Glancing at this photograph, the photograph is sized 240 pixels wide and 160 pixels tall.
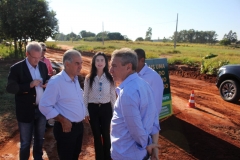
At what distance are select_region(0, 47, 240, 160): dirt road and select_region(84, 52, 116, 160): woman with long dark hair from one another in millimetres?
661

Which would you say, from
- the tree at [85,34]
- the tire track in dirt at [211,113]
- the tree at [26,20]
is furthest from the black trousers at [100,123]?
the tree at [85,34]

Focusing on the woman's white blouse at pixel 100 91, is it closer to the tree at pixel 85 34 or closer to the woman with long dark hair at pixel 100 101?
the woman with long dark hair at pixel 100 101

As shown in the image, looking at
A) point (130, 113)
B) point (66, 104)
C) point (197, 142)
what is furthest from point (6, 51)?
point (130, 113)

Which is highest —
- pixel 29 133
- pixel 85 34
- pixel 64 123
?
pixel 85 34

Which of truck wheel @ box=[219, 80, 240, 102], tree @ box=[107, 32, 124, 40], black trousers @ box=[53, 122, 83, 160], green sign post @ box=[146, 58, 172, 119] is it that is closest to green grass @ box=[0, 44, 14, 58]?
green sign post @ box=[146, 58, 172, 119]

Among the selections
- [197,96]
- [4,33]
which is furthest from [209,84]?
[4,33]

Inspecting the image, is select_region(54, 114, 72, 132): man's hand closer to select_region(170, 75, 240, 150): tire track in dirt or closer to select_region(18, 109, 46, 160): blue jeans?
select_region(18, 109, 46, 160): blue jeans

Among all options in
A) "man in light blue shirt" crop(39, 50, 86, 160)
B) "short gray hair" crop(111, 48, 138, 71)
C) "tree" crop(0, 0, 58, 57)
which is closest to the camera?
"short gray hair" crop(111, 48, 138, 71)

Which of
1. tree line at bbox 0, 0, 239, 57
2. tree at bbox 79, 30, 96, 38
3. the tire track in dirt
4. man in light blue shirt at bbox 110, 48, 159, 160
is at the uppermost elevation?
tree at bbox 79, 30, 96, 38

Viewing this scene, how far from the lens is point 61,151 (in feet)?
8.56

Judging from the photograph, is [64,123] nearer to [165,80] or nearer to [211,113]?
[165,80]

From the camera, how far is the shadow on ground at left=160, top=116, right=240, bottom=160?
13.2 ft

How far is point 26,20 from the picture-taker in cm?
1417

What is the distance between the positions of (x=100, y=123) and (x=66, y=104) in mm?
1099
